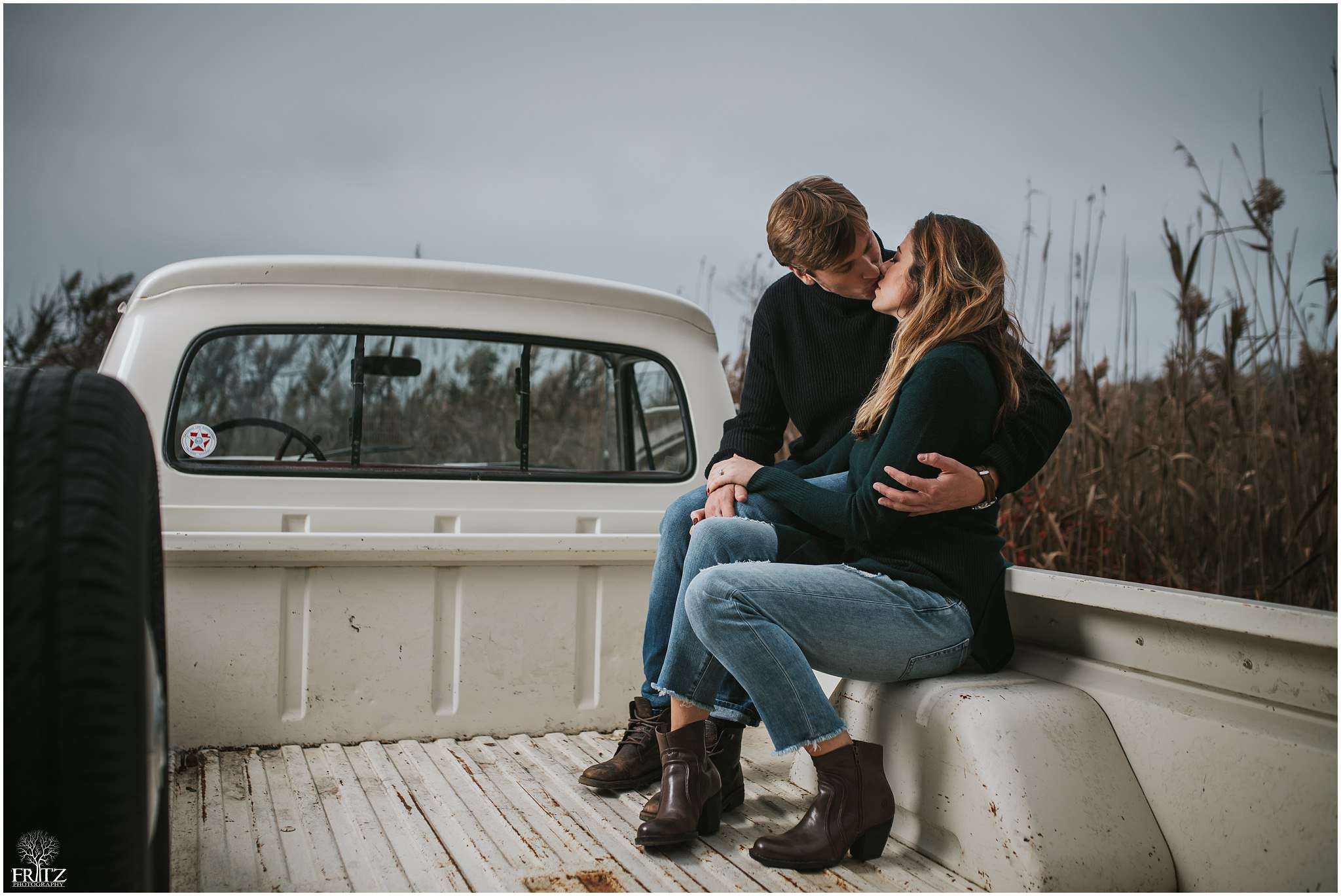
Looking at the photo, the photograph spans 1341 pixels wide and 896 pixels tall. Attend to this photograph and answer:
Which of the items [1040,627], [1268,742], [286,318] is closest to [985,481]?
[1040,627]

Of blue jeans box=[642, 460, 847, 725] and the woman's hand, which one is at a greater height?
the woman's hand

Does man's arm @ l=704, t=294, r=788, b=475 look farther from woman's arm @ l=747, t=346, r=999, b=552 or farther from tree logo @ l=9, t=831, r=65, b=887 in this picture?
tree logo @ l=9, t=831, r=65, b=887

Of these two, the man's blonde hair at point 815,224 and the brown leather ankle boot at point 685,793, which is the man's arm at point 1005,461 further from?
the brown leather ankle boot at point 685,793

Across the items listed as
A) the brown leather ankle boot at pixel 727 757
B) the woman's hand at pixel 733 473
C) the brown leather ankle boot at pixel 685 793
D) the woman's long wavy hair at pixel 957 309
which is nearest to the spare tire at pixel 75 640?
the brown leather ankle boot at pixel 685 793

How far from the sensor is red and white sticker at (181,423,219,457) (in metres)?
2.49

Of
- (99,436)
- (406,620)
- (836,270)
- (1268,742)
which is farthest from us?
(406,620)

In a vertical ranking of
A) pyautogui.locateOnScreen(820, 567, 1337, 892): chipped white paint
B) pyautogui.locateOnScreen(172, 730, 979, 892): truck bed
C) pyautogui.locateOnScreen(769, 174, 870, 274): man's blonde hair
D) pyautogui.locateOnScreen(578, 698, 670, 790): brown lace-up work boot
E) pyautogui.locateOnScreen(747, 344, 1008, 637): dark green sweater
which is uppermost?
pyautogui.locateOnScreen(769, 174, 870, 274): man's blonde hair

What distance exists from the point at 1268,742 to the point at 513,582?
1729 millimetres

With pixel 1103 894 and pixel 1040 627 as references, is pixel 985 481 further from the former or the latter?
pixel 1103 894

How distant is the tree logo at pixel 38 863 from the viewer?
1000mm

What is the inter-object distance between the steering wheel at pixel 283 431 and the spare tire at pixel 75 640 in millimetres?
1694

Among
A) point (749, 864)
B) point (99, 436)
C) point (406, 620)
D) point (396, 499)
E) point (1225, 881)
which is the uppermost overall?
point (99, 436)

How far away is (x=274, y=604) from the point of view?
2336mm

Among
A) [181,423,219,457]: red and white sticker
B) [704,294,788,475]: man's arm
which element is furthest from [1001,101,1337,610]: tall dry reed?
[181,423,219,457]: red and white sticker
